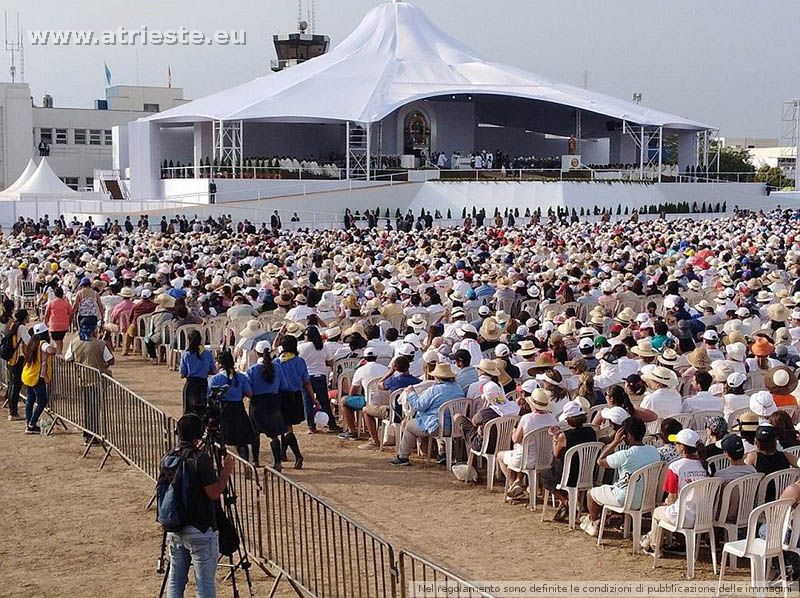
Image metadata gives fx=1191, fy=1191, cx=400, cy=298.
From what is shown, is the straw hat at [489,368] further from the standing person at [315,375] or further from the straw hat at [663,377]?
the standing person at [315,375]

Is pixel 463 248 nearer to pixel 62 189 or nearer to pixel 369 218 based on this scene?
pixel 369 218

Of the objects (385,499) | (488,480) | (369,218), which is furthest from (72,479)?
(369,218)

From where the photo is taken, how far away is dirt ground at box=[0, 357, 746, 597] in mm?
8117

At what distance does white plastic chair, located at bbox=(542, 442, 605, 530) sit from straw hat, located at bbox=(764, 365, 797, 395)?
2.21 m

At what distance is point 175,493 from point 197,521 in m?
0.21

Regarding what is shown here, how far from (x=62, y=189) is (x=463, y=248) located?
3145 centimetres

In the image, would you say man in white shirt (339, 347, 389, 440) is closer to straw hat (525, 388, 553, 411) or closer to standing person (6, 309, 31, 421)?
straw hat (525, 388, 553, 411)

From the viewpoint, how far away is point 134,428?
11.1 metres

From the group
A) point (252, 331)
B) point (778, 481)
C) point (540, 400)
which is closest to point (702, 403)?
point (540, 400)

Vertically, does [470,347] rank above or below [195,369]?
above

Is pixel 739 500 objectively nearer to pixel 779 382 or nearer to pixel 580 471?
pixel 580 471

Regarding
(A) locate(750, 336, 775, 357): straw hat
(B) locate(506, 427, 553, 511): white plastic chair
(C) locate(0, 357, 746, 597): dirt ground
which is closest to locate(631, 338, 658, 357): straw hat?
(A) locate(750, 336, 775, 357): straw hat

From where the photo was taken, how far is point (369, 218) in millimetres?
41375

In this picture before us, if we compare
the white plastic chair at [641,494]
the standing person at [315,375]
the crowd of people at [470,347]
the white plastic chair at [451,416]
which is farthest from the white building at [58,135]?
the white plastic chair at [641,494]
